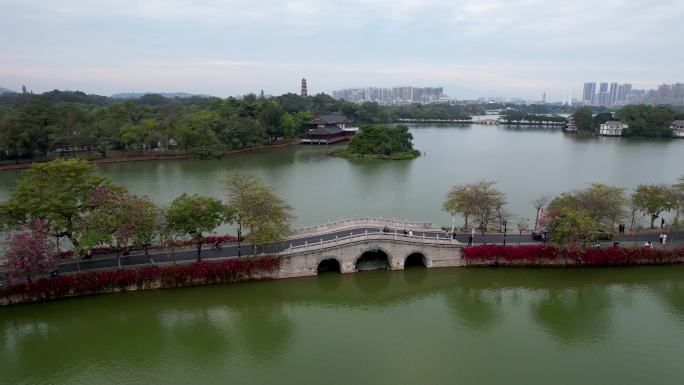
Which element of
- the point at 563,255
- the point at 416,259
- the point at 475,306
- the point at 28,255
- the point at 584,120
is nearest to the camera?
the point at 28,255

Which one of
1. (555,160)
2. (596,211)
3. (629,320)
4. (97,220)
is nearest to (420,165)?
(555,160)

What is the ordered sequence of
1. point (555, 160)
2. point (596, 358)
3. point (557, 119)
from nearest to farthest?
point (596, 358)
point (555, 160)
point (557, 119)

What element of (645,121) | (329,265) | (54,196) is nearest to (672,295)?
(329,265)

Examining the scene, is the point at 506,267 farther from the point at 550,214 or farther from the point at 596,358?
the point at 596,358

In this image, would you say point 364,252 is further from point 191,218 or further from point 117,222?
point 117,222

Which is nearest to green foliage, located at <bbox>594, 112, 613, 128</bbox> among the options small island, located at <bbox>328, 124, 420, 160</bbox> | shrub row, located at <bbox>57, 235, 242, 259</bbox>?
small island, located at <bbox>328, 124, 420, 160</bbox>

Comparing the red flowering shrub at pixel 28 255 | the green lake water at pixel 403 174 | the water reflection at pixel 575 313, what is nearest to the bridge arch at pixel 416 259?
the water reflection at pixel 575 313
